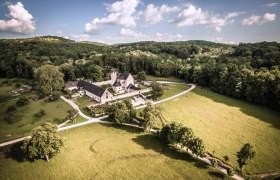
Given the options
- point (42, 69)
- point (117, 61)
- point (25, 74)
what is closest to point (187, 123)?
point (42, 69)

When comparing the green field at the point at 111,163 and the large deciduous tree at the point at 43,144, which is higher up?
the large deciduous tree at the point at 43,144

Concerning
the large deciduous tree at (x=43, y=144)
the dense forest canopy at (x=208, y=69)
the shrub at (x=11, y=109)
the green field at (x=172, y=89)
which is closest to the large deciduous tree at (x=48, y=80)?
the shrub at (x=11, y=109)

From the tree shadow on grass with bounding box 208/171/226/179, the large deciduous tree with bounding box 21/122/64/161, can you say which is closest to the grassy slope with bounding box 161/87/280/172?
the tree shadow on grass with bounding box 208/171/226/179

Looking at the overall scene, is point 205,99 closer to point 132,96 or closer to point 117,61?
A: point 132,96

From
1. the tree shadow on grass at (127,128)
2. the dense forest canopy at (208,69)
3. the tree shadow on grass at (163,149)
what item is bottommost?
the tree shadow on grass at (163,149)

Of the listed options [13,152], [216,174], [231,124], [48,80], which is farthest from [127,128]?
[48,80]

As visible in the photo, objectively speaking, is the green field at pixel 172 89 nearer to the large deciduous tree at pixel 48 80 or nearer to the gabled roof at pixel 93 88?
the gabled roof at pixel 93 88
